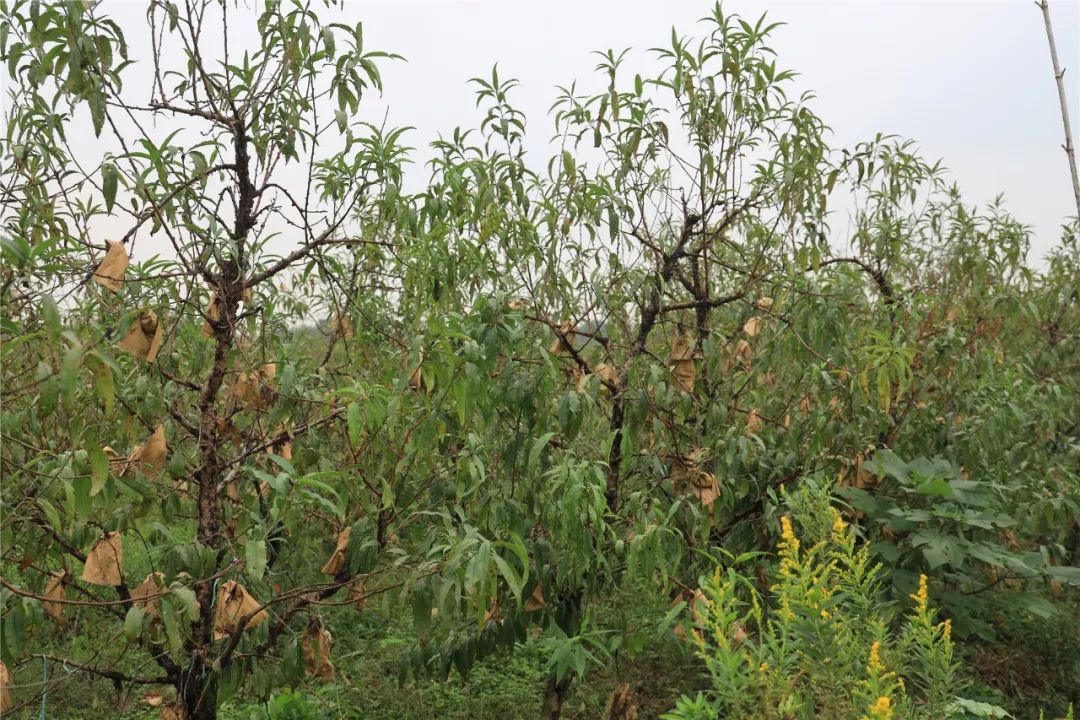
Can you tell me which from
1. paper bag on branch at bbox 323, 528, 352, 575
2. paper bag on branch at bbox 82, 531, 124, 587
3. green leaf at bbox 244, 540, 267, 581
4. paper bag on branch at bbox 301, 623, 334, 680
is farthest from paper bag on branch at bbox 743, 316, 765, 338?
paper bag on branch at bbox 82, 531, 124, 587

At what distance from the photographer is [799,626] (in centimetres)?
153

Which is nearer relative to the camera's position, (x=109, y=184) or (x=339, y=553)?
(x=109, y=184)

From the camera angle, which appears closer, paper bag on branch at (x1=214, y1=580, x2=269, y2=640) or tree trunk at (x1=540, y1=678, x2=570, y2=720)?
paper bag on branch at (x1=214, y1=580, x2=269, y2=640)

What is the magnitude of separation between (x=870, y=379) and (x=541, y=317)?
120cm

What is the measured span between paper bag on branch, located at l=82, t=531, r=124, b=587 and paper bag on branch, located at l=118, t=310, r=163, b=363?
1.51ft

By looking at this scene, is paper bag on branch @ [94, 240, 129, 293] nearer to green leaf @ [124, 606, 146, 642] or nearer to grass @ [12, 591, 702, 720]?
green leaf @ [124, 606, 146, 642]

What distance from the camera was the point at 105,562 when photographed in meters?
1.85

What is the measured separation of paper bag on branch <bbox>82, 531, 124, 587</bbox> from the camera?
1845mm

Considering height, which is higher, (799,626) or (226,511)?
(226,511)

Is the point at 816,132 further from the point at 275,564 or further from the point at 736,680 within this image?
the point at 275,564

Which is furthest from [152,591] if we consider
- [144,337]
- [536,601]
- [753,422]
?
[753,422]

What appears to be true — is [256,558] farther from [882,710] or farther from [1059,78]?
[1059,78]

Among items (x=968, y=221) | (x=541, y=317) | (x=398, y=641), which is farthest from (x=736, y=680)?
(x=968, y=221)

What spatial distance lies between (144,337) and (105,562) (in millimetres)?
534
